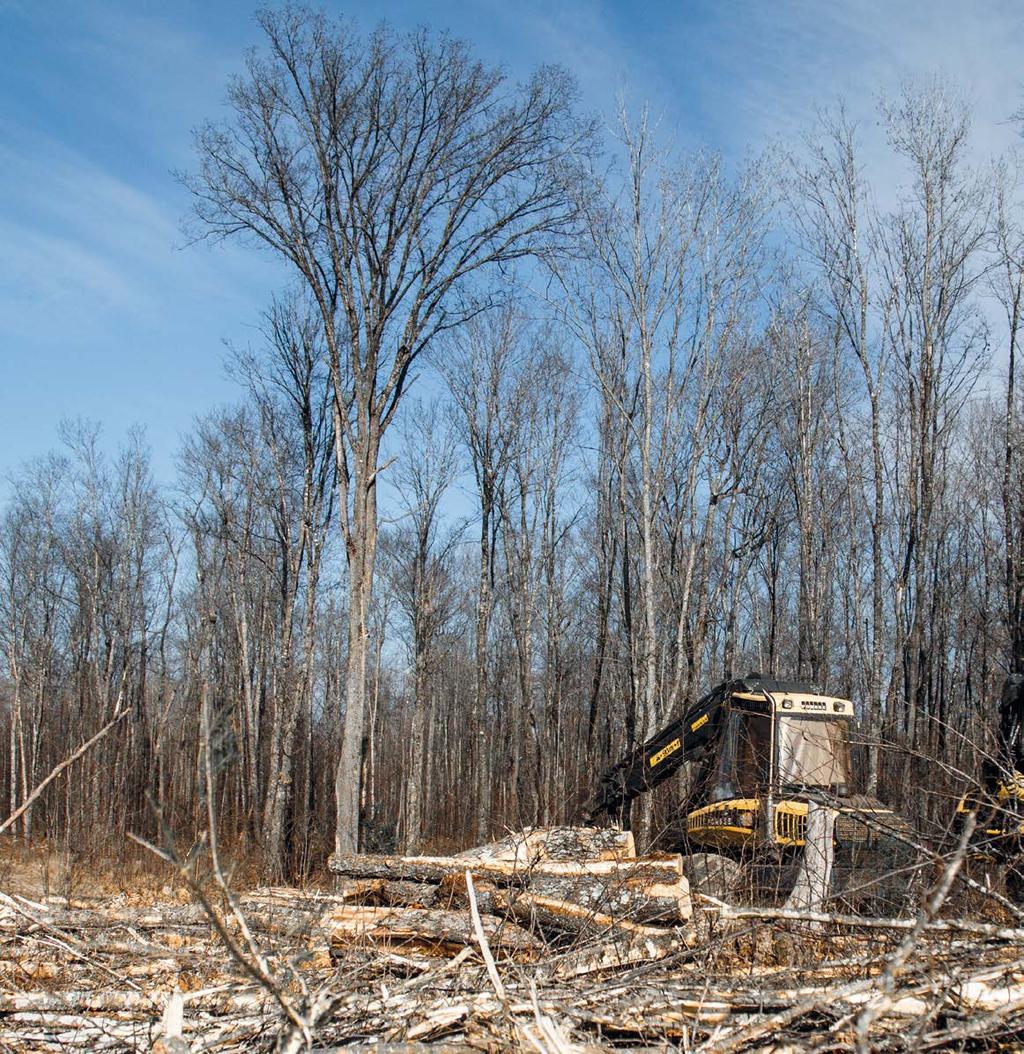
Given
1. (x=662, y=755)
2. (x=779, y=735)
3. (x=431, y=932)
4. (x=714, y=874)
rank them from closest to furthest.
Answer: (x=431, y=932) < (x=714, y=874) < (x=779, y=735) < (x=662, y=755)

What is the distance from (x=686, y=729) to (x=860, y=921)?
6932 millimetres

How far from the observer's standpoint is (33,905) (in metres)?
5.03

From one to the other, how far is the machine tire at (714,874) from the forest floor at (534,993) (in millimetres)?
1396

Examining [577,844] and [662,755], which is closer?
[577,844]

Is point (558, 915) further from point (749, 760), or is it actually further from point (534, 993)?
point (749, 760)

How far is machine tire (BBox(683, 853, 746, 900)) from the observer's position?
684 cm

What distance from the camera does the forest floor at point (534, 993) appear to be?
3.24 metres

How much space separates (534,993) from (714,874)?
5463mm

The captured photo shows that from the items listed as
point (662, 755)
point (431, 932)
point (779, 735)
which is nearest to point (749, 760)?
point (779, 735)

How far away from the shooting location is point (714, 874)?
805cm

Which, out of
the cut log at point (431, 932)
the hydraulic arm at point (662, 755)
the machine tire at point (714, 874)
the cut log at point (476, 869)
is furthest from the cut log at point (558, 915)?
the hydraulic arm at point (662, 755)

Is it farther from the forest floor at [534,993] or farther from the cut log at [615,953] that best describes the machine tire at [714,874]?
the forest floor at [534,993]

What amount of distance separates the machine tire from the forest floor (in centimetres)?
140

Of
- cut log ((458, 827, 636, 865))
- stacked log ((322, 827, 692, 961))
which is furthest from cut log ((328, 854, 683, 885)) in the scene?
cut log ((458, 827, 636, 865))
